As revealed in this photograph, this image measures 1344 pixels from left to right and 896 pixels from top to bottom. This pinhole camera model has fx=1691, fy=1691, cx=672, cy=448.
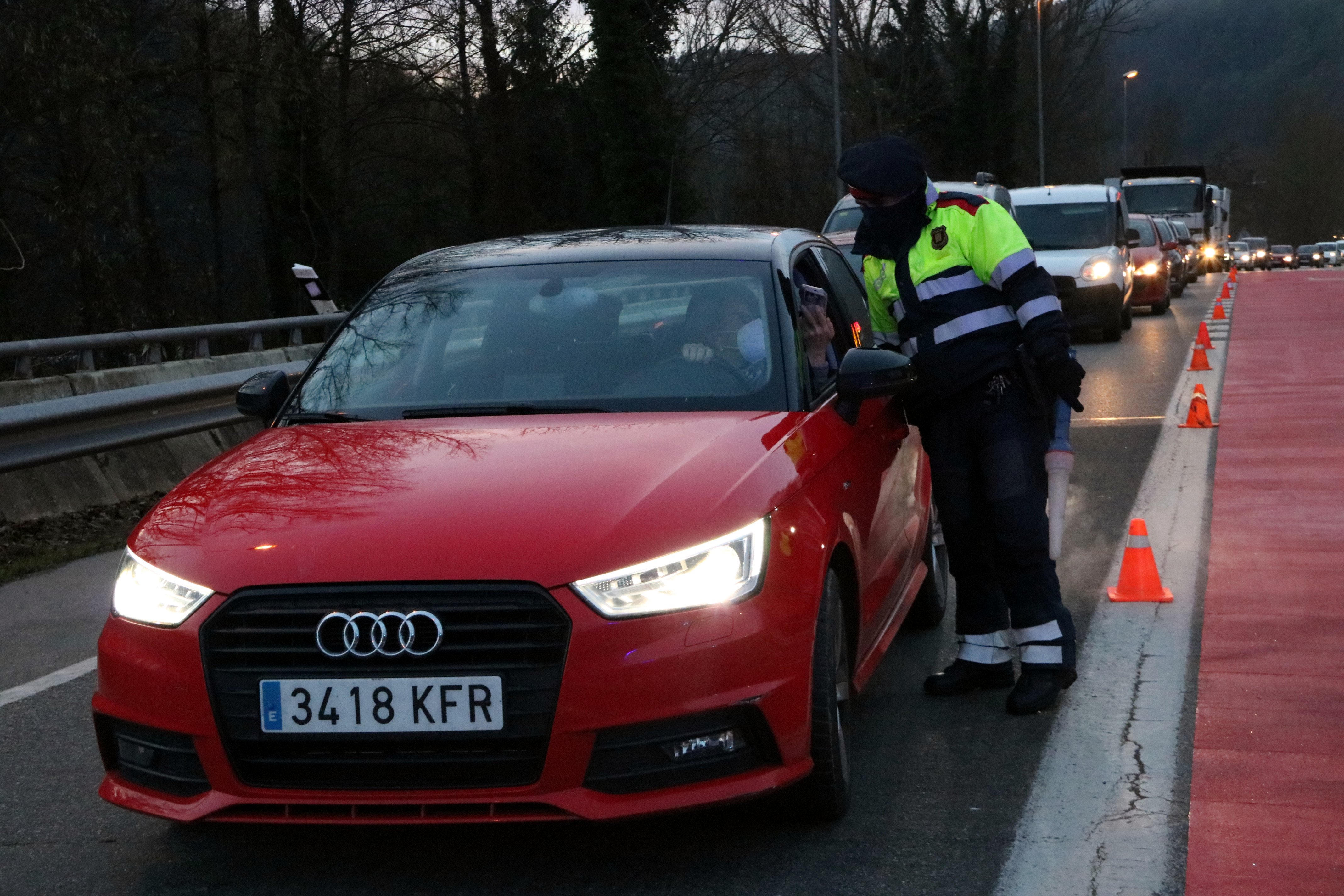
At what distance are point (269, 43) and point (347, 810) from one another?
2696 centimetres

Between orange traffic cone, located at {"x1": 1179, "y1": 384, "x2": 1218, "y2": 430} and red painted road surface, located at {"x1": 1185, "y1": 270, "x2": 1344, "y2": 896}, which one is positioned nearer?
red painted road surface, located at {"x1": 1185, "y1": 270, "x2": 1344, "y2": 896}

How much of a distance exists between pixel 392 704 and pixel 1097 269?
2017 centimetres

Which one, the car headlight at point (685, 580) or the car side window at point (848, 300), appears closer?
the car headlight at point (685, 580)

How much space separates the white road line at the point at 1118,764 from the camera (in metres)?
3.79

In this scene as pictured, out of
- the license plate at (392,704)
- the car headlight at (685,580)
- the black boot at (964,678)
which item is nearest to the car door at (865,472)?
the black boot at (964,678)

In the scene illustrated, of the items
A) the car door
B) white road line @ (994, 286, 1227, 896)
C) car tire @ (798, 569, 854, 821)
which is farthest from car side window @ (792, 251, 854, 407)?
white road line @ (994, 286, 1227, 896)

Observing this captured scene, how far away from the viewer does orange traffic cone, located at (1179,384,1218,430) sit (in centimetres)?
1251

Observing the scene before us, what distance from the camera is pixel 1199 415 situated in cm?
1259

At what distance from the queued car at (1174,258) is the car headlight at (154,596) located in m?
32.5

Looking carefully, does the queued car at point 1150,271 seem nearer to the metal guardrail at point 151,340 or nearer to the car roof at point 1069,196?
the car roof at point 1069,196

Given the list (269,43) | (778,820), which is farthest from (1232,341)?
(778,820)

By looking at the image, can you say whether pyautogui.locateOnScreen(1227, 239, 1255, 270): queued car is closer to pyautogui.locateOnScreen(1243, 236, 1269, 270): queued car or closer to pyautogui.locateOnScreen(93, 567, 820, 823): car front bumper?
pyautogui.locateOnScreen(1243, 236, 1269, 270): queued car

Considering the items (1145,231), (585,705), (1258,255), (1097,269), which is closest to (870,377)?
(585,705)

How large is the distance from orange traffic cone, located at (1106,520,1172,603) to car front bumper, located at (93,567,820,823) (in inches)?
124
